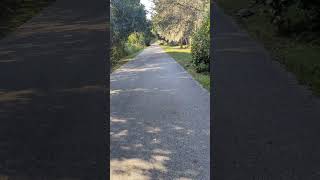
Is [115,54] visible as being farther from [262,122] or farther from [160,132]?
[262,122]

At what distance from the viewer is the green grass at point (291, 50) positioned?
20.4 feet

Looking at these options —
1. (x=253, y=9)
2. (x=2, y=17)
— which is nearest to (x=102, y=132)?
(x=2, y=17)

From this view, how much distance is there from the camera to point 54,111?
247 inches

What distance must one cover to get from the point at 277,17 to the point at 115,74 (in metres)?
11.4

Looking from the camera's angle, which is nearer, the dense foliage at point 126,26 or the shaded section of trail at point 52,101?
the shaded section of trail at point 52,101

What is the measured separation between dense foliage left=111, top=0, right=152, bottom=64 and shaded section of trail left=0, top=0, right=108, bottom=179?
16.7 m

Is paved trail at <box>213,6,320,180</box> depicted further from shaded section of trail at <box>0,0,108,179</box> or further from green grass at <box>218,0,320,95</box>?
shaded section of trail at <box>0,0,108,179</box>

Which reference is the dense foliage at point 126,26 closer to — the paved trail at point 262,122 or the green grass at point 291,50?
the green grass at point 291,50

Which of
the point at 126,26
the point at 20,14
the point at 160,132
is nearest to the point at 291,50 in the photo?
→ the point at 160,132

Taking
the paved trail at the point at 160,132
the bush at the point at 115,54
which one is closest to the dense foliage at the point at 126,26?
the bush at the point at 115,54

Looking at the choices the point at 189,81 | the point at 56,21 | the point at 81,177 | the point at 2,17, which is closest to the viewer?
the point at 81,177

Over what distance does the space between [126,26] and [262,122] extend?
40.9 metres

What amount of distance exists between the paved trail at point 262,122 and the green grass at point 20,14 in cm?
529

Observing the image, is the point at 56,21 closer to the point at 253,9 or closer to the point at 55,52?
the point at 55,52
